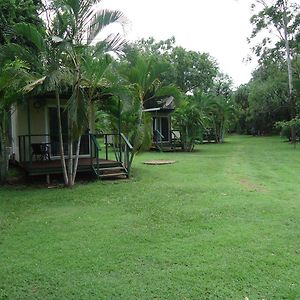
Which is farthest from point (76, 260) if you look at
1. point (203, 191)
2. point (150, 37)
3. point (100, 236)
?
point (150, 37)

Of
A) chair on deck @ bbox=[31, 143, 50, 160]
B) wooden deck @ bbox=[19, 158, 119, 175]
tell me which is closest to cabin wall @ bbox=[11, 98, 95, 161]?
chair on deck @ bbox=[31, 143, 50, 160]

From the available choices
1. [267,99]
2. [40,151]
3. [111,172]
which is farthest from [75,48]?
[267,99]

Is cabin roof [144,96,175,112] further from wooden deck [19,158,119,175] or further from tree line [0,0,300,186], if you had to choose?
wooden deck [19,158,119,175]

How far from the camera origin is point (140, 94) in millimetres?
13242

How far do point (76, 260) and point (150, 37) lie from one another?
41.7 m

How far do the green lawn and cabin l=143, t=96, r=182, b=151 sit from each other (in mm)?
12838

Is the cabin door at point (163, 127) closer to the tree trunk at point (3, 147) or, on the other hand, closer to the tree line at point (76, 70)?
the tree line at point (76, 70)

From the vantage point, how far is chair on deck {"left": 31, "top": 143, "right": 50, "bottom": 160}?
11656 millimetres

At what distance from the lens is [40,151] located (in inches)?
460

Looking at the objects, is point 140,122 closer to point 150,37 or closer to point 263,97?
point 263,97

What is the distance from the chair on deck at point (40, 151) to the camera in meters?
11.7

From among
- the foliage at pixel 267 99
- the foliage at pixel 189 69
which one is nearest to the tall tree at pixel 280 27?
the foliage at pixel 267 99

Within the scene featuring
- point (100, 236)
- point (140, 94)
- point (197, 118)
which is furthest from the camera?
point (197, 118)

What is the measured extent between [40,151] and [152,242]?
298 inches
